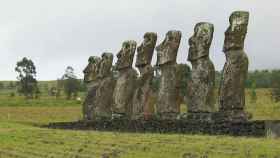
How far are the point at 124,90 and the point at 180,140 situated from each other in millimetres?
10549

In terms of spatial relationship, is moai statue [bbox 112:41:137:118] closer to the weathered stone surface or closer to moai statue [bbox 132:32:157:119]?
moai statue [bbox 132:32:157:119]

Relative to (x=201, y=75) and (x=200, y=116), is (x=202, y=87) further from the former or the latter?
(x=200, y=116)

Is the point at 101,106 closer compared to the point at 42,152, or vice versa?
the point at 42,152

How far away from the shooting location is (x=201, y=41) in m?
25.6

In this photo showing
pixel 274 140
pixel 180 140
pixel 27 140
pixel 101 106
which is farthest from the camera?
pixel 101 106

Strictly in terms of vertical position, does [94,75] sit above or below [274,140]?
above

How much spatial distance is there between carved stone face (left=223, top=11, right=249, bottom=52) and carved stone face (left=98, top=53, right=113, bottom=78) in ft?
34.2

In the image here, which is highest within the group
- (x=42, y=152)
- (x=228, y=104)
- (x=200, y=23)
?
(x=200, y=23)

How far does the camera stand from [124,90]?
30.8 metres

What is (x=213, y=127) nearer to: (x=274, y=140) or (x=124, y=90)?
(x=274, y=140)

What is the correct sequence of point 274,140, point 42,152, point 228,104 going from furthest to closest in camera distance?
point 228,104 < point 42,152 < point 274,140

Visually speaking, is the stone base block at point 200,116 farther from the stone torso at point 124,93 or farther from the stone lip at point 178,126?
the stone torso at point 124,93

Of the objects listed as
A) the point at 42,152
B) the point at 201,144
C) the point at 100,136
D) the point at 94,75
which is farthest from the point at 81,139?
the point at 94,75

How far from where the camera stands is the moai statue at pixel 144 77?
2928 cm
